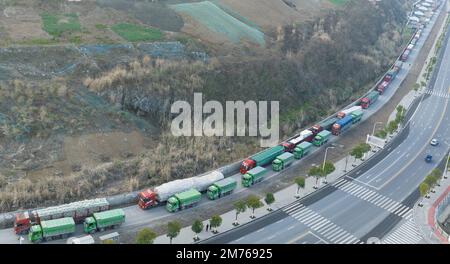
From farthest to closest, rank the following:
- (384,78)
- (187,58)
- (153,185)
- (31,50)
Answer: (384,78), (187,58), (31,50), (153,185)

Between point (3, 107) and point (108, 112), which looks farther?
point (108, 112)

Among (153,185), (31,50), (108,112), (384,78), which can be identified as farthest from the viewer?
(384,78)

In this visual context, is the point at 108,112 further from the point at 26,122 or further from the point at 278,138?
the point at 278,138

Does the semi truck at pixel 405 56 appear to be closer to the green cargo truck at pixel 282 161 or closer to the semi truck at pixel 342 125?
the semi truck at pixel 342 125

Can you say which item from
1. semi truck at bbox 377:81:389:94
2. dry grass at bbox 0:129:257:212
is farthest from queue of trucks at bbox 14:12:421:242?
semi truck at bbox 377:81:389:94

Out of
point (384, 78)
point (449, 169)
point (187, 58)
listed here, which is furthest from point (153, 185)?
point (384, 78)

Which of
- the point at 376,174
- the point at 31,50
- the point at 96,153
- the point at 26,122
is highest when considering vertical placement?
the point at 31,50

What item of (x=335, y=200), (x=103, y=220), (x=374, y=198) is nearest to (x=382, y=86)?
(x=374, y=198)

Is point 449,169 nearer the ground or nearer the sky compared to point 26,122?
nearer the ground
